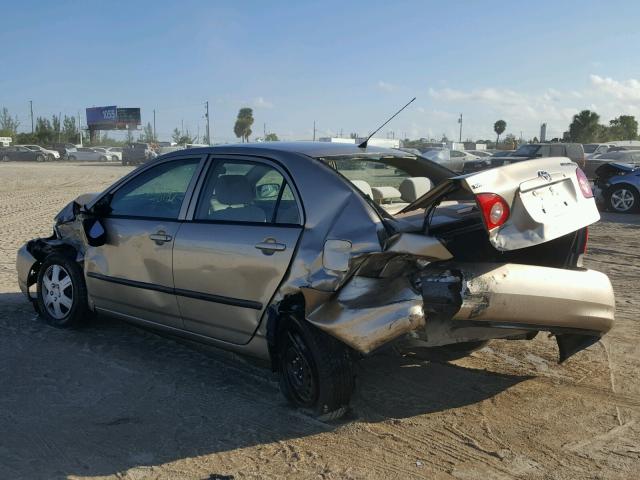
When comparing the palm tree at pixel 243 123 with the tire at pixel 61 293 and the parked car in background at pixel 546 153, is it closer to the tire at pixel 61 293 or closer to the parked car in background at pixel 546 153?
the parked car in background at pixel 546 153

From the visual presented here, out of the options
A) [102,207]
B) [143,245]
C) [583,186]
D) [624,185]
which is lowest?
[624,185]

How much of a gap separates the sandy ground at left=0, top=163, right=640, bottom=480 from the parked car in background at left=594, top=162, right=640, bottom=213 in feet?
32.4

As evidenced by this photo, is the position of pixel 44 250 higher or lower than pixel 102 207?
lower

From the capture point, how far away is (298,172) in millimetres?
3883

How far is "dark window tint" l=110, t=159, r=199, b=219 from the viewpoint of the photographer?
14.8 feet

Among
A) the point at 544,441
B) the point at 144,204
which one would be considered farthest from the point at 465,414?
the point at 144,204

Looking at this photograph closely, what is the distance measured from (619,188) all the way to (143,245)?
41.3 ft

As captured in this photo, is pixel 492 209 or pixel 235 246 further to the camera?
pixel 235 246

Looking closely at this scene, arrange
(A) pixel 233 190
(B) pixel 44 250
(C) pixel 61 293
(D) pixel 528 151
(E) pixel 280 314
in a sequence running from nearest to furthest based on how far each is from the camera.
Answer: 1. (E) pixel 280 314
2. (A) pixel 233 190
3. (C) pixel 61 293
4. (B) pixel 44 250
5. (D) pixel 528 151

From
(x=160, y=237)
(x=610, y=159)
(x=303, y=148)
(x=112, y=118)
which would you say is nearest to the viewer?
(x=303, y=148)

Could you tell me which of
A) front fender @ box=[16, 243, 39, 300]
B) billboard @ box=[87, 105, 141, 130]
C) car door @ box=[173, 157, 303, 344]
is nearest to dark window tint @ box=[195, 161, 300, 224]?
car door @ box=[173, 157, 303, 344]

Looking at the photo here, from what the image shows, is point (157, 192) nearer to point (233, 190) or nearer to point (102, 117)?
point (233, 190)

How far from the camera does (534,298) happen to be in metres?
3.41

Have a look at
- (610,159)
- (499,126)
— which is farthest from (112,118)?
(610,159)
